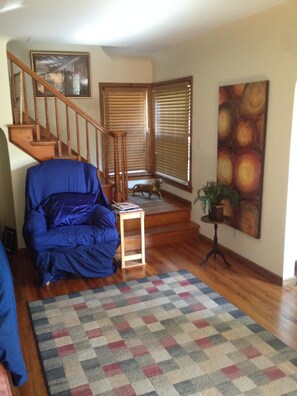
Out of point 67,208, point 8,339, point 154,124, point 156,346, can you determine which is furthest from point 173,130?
point 8,339

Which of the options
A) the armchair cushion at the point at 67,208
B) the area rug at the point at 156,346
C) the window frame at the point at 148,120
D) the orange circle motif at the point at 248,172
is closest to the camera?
the area rug at the point at 156,346

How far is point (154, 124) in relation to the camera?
585cm

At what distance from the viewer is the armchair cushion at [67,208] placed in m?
3.78

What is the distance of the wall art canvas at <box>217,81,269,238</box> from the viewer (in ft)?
11.5

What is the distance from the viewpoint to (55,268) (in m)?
3.54

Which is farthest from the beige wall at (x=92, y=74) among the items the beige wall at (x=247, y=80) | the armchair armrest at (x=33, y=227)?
the armchair armrest at (x=33, y=227)

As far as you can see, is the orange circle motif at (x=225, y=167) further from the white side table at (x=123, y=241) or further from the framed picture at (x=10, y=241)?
the framed picture at (x=10, y=241)

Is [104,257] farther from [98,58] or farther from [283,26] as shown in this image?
[98,58]

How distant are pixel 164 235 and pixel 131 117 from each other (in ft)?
7.05

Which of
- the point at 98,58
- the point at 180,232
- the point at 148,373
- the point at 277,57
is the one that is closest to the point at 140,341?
the point at 148,373

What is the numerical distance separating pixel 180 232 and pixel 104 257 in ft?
4.36

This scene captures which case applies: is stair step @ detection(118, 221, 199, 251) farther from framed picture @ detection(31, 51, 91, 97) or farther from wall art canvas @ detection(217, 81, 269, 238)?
framed picture @ detection(31, 51, 91, 97)

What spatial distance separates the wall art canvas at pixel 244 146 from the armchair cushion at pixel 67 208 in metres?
1.54

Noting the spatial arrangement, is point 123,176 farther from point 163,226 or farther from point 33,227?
point 33,227
